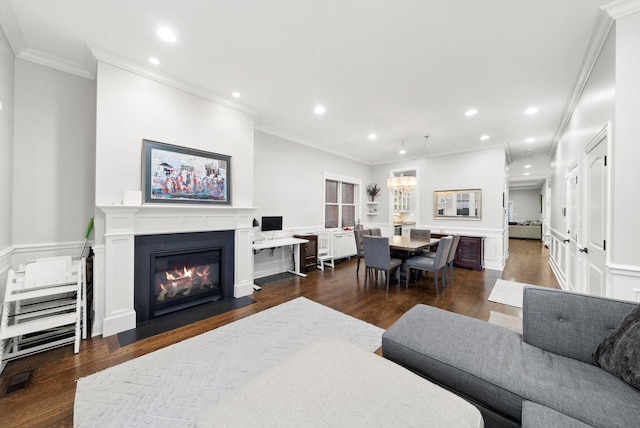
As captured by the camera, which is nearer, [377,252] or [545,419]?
[545,419]

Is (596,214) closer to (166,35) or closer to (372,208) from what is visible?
(166,35)

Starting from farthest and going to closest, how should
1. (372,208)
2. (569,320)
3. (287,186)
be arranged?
1. (372,208)
2. (287,186)
3. (569,320)

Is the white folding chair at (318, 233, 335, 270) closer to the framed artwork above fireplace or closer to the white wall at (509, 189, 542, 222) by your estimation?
the framed artwork above fireplace

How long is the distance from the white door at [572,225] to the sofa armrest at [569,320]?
98.4 inches

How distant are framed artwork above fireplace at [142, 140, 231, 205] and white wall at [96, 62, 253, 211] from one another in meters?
0.08

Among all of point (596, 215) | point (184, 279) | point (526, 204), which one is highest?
point (526, 204)

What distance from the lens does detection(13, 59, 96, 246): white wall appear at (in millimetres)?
2428

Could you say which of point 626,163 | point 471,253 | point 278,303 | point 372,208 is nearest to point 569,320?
point 626,163

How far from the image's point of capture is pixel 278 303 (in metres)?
3.34

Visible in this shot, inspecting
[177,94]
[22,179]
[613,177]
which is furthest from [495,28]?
[22,179]

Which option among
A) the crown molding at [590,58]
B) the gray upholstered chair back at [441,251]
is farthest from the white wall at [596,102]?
the gray upholstered chair back at [441,251]

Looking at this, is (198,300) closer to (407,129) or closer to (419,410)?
(419,410)

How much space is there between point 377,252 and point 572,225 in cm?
294

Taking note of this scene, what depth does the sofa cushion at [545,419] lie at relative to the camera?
915 mm
